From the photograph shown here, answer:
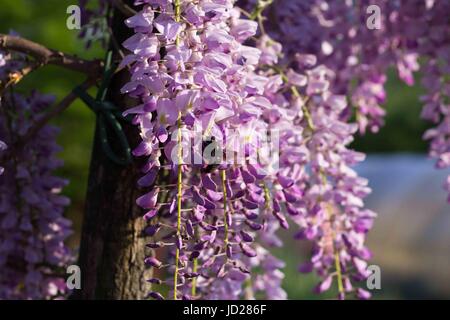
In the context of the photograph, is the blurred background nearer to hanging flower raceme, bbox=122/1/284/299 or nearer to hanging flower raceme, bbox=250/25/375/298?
hanging flower raceme, bbox=250/25/375/298

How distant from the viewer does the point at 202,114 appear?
119 cm

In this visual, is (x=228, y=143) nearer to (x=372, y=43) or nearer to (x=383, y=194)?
(x=372, y=43)

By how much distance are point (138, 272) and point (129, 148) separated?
0.24 meters

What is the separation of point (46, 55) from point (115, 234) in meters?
0.36

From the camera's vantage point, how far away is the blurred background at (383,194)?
566 centimetres

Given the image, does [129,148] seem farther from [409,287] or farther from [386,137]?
[386,137]

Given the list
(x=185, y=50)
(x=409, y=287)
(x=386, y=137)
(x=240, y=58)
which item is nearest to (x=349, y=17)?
(x=240, y=58)

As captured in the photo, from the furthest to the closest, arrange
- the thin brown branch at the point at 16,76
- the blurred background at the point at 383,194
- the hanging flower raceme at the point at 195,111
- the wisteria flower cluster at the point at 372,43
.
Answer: the blurred background at the point at 383,194
the wisteria flower cluster at the point at 372,43
the thin brown branch at the point at 16,76
the hanging flower raceme at the point at 195,111

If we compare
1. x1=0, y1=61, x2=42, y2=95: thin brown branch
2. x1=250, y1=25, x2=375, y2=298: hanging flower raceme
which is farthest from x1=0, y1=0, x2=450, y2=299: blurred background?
x1=0, y1=61, x2=42, y2=95: thin brown branch

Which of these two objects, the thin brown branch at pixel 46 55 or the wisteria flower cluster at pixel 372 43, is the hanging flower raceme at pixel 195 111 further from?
the wisteria flower cluster at pixel 372 43

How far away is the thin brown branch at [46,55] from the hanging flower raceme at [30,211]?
0.54 ft

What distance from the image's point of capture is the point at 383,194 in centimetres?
678

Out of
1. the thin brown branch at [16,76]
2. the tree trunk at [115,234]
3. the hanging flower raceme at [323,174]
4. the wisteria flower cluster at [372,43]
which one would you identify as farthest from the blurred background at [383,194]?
the thin brown branch at [16,76]

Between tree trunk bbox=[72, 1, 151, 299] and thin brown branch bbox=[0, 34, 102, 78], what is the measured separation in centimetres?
7
